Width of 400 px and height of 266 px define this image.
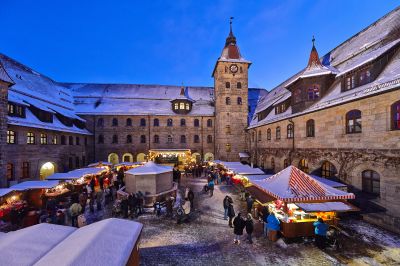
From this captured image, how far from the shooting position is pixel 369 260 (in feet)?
27.1

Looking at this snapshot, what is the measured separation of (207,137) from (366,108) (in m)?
26.8

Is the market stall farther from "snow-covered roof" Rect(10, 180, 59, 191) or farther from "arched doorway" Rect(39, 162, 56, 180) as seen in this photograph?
"arched doorway" Rect(39, 162, 56, 180)

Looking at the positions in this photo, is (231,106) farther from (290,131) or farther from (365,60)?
(365,60)

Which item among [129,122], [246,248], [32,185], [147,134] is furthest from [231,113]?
[32,185]

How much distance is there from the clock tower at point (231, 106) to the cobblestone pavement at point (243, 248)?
2222cm

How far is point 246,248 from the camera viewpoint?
9.42 meters

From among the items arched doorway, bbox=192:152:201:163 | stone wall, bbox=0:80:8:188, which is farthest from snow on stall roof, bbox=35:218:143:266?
arched doorway, bbox=192:152:201:163

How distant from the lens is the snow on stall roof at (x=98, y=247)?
382cm

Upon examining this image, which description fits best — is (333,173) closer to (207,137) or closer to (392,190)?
(392,190)

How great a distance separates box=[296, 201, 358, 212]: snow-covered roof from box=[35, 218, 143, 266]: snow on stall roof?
8121mm

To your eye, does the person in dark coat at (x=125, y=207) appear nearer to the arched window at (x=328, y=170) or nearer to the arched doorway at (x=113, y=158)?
the arched window at (x=328, y=170)

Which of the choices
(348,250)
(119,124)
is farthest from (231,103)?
(348,250)

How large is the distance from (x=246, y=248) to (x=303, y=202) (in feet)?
11.4

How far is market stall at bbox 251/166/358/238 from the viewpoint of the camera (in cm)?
984
